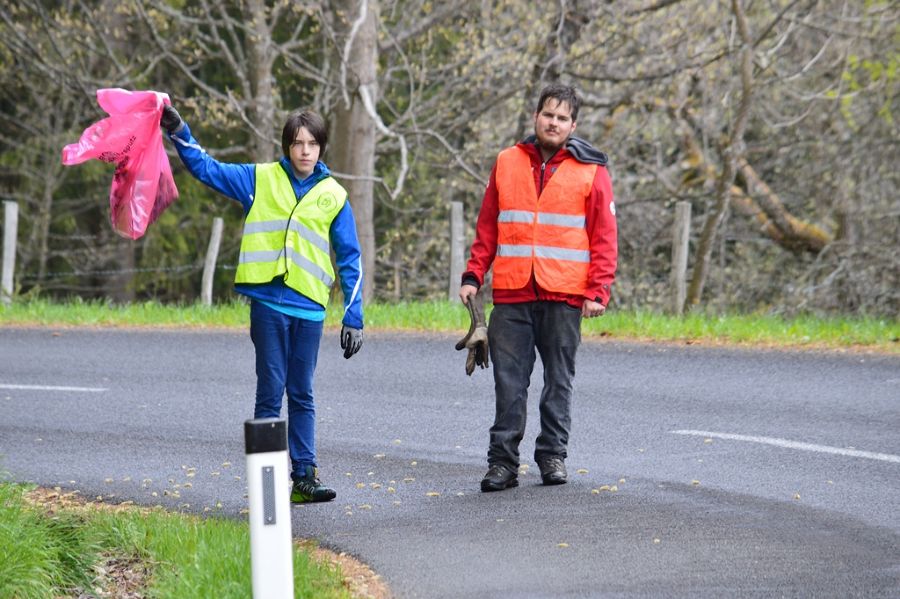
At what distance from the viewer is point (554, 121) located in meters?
6.93

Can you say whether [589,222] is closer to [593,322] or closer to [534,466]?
[534,466]

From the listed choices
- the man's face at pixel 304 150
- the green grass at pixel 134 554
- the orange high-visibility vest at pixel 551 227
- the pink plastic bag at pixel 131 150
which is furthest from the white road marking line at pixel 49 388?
the orange high-visibility vest at pixel 551 227

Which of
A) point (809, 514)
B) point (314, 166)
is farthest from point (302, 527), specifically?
point (809, 514)

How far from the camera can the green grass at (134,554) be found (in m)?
5.18

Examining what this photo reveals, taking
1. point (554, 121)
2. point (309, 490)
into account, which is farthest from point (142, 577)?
point (554, 121)

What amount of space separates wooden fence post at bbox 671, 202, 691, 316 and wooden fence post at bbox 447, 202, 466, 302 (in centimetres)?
256

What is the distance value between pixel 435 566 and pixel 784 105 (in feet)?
56.2

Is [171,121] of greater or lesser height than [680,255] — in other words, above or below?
above

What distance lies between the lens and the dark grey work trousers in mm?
7141

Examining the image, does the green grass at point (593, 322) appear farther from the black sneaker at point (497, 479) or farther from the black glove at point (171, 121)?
the black glove at point (171, 121)

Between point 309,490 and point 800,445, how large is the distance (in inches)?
120

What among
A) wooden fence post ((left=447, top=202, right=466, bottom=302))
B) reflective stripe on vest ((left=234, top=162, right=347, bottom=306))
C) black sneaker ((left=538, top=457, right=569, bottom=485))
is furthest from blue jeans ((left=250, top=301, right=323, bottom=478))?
wooden fence post ((left=447, top=202, right=466, bottom=302))

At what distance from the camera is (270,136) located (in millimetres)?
21188

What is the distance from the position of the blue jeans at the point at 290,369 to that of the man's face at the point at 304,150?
69cm
